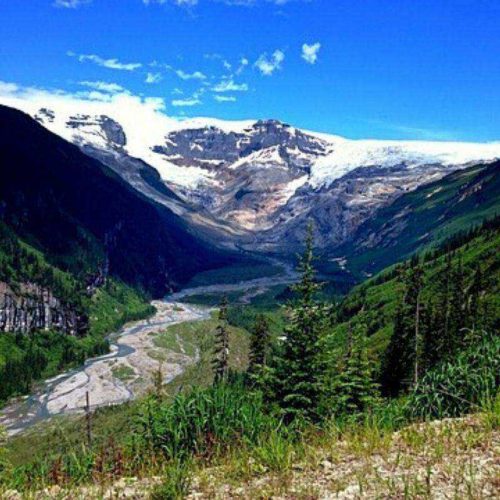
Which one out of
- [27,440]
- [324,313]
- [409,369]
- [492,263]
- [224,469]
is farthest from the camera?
[492,263]

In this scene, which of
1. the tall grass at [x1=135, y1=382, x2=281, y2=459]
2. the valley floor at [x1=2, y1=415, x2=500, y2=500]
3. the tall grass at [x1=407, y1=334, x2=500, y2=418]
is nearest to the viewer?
the valley floor at [x1=2, y1=415, x2=500, y2=500]

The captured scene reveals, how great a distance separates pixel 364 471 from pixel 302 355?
21316 mm

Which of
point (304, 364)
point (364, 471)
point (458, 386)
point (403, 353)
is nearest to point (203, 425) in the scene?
point (364, 471)

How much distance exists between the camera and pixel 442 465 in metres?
9.57

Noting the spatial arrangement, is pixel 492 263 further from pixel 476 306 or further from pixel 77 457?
pixel 77 457

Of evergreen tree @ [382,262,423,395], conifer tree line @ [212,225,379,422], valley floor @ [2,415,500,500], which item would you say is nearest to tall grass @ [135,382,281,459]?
valley floor @ [2,415,500,500]

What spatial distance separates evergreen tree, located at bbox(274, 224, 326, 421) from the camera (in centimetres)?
2908

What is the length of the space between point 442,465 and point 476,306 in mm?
78559

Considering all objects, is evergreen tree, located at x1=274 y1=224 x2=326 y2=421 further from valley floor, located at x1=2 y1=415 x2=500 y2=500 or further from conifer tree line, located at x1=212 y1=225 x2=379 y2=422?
valley floor, located at x1=2 y1=415 x2=500 y2=500

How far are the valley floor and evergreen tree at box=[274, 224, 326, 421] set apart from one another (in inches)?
683

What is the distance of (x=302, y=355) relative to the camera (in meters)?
30.8

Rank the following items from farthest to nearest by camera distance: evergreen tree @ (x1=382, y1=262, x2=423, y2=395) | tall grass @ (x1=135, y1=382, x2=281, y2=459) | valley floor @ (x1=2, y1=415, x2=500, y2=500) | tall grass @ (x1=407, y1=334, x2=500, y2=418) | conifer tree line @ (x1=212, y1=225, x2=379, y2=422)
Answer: evergreen tree @ (x1=382, y1=262, x2=423, y2=395)
conifer tree line @ (x1=212, y1=225, x2=379, y2=422)
tall grass @ (x1=407, y1=334, x2=500, y2=418)
tall grass @ (x1=135, y1=382, x2=281, y2=459)
valley floor @ (x1=2, y1=415, x2=500, y2=500)

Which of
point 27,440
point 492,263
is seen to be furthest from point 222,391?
point 492,263

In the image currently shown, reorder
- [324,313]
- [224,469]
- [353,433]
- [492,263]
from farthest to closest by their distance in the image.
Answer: [492,263]
[324,313]
[353,433]
[224,469]
